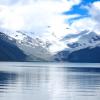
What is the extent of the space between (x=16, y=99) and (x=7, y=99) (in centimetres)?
157

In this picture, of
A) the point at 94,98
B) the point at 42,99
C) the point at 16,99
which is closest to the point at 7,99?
the point at 16,99

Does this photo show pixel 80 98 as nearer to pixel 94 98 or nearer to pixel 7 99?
pixel 94 98

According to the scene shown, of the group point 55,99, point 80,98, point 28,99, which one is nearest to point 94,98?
point 80,98

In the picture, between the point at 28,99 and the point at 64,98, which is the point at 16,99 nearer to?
the point at 28,99

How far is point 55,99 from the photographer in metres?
60.8

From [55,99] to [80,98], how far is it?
486 centimetres

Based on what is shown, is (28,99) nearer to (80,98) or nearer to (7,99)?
(7,99)

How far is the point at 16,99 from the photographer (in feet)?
196

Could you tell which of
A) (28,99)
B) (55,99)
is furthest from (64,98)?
(28,99)

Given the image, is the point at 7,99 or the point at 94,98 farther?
the point at 94,98

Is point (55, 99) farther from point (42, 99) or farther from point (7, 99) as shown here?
point (7, 99)

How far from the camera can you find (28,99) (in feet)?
196

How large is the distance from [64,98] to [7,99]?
10.2 meters

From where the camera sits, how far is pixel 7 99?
59094 mm
